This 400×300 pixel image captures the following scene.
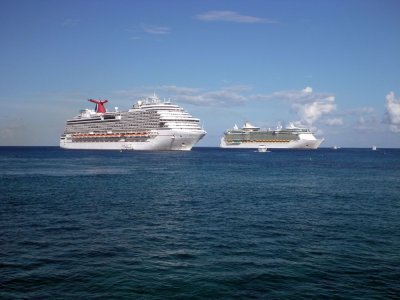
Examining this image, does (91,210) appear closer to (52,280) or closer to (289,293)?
(52,280)

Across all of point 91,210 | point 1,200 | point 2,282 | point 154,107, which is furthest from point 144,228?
point 154,107

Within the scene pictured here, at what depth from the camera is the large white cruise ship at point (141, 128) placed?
13125 cm

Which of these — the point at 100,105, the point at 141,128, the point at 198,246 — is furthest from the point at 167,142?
the point at 198,246

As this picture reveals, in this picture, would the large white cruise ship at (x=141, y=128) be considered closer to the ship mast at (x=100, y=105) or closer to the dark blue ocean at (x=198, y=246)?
the ship mast at (x=100, y=105)

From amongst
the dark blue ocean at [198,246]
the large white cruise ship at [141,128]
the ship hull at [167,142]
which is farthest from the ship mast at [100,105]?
the dark blue ocean at [198,246]

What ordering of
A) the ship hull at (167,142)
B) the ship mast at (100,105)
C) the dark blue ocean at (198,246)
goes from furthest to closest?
1. the ship mast at (100,105)
2. the ship hull at (167,142)
3. the dark blue ocean at (198,246)

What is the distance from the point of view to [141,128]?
139m

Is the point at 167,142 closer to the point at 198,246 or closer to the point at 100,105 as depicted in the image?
the point at 100,105

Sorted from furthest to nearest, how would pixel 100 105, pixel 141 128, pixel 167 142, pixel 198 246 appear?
pixel 100 105, pixel 141 128, pixel 167 142, pixel 198 246

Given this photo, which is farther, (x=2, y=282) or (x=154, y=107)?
(x=154, y=107)

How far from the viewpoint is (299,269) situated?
17266 mm

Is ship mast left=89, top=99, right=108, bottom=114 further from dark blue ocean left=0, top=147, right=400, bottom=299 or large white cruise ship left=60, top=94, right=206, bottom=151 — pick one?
dark blue ocean left=0, top=147, right=400, bottom=299

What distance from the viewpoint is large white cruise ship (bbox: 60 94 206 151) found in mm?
131250

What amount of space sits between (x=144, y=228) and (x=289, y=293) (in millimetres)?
12144
